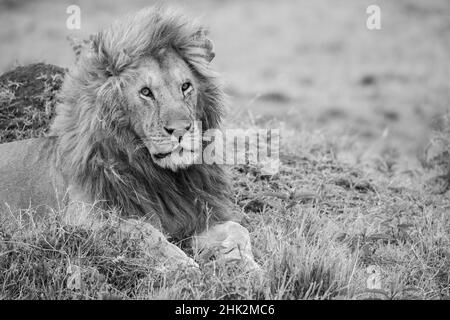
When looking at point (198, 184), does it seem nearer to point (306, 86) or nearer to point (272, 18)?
point (306, 86)

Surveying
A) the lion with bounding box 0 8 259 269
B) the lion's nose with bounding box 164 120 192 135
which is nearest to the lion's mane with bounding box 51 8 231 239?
the lion with bounding box 0 8 259 269

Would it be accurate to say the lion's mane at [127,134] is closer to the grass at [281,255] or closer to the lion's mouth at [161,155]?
the lion's mouth at [161,155]

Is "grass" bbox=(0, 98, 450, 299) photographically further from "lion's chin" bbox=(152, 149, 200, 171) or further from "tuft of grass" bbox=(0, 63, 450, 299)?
"lion's chin" bbox=(152, 149, 200, 171)

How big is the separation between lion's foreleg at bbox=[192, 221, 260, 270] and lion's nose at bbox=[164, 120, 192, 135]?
2.64 ft

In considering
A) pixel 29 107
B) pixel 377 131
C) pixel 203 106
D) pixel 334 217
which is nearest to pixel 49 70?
pixel 29 107

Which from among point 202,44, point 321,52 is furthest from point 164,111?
point 321,52

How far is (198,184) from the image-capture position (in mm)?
5137

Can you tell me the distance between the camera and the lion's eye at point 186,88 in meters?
4.87

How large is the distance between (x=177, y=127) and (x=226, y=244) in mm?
885

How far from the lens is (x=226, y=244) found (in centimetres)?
479

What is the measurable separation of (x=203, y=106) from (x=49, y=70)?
252cm

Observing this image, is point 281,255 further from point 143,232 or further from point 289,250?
point 143,232

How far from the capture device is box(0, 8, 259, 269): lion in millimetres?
4676

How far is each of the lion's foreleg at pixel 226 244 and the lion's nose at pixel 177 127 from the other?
2.64ft
